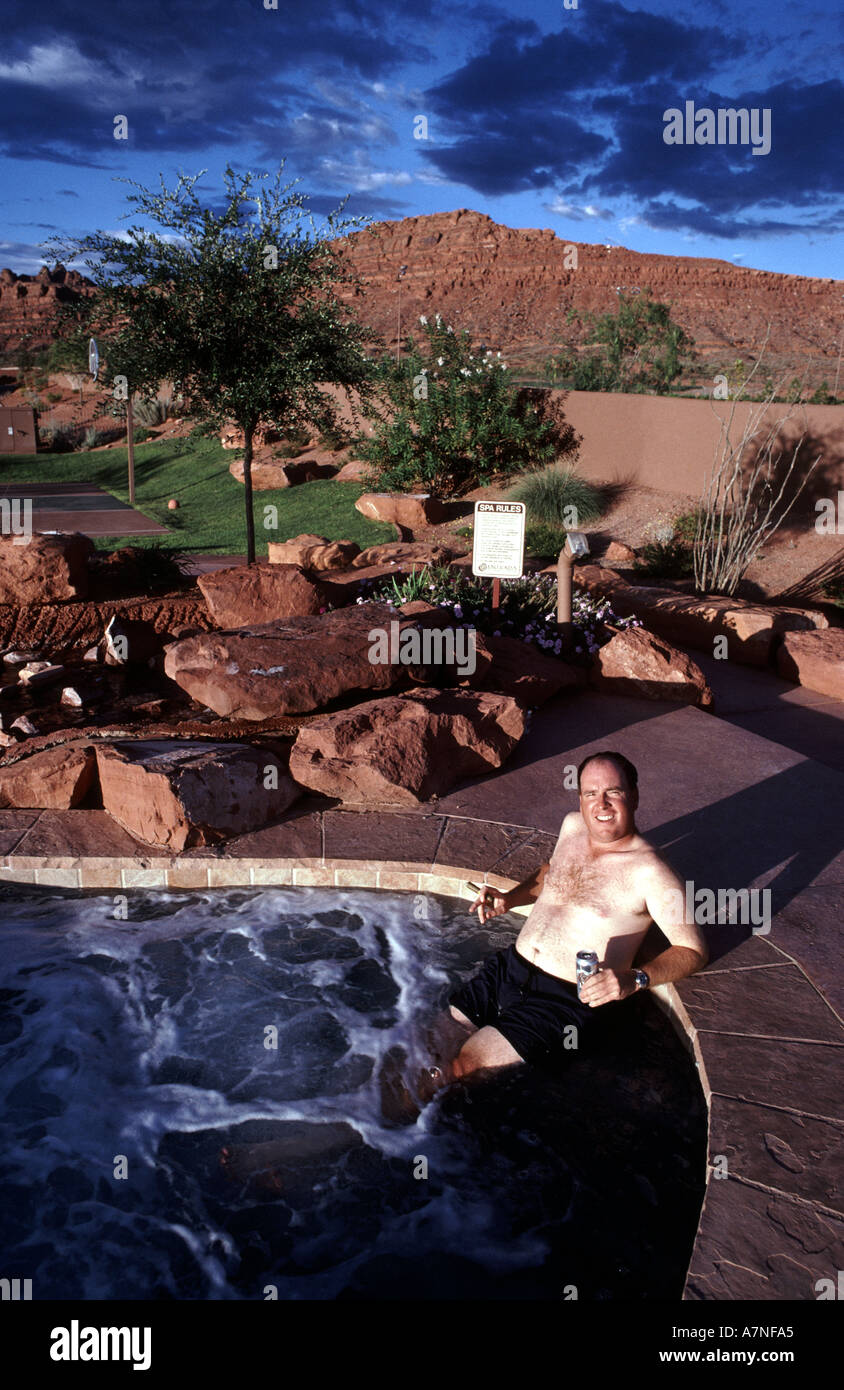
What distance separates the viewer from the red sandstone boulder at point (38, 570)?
24.9 ft

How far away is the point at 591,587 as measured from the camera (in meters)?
8.89

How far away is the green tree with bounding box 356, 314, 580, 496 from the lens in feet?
52.0

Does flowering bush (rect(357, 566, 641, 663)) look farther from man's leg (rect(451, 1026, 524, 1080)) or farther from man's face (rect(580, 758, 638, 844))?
man's leg (rect(451, 1026, 524, 1080))

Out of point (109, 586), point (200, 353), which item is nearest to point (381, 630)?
point (109, 586)

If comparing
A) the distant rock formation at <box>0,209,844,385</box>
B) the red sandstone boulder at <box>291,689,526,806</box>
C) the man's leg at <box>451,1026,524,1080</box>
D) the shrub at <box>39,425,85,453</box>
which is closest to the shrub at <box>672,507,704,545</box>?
the red sandstone boulder at <box>291,689,526,806</box>

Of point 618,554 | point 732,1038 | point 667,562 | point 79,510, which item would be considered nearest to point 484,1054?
point 732,1038

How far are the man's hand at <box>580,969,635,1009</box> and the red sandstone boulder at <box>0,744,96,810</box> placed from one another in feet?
9.60

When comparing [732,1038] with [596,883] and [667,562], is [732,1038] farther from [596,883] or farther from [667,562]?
[667,562]

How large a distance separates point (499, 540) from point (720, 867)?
2859 mm

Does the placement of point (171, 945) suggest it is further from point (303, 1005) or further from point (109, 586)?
point (109, 586)

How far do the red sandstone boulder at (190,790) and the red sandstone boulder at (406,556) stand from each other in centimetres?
402

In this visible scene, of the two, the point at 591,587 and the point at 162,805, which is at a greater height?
the point at 591,587

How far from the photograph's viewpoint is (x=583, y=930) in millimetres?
3432
